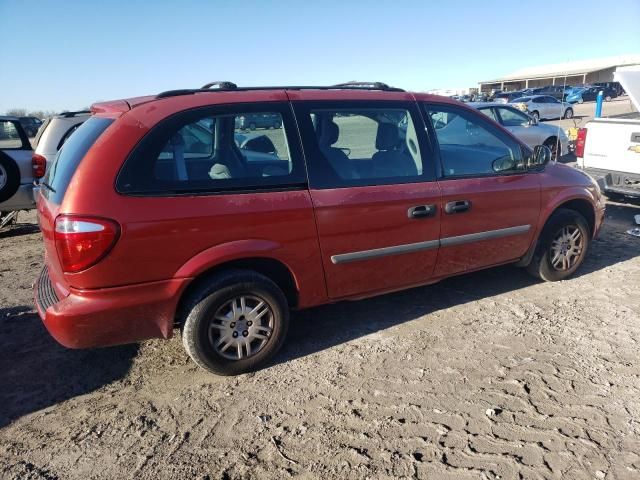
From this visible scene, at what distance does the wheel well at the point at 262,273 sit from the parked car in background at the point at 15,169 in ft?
15.2

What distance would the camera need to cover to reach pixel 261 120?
3.29m

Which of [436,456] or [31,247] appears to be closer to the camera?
[436,456]

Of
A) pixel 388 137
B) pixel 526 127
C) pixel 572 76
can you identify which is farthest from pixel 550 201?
pixel 572 76

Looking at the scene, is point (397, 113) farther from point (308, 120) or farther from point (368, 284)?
point (368, 284)

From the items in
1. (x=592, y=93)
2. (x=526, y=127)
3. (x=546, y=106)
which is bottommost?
(x=592, y=93)

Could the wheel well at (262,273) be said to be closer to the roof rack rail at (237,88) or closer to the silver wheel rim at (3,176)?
the roof rack rail at (237,88)

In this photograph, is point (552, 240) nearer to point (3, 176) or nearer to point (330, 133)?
point (330, 133)

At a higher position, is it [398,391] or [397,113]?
[397,113]

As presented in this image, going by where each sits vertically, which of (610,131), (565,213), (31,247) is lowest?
(31,247)

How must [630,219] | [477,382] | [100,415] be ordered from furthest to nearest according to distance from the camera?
[630,219], [477,382], [100,415]

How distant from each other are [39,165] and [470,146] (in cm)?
573

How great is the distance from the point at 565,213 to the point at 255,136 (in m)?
3.10

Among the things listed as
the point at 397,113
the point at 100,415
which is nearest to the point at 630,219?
the point at 397,113

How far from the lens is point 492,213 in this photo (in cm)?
405
